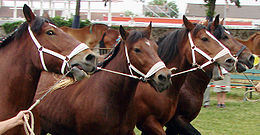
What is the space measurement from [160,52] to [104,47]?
922 cm

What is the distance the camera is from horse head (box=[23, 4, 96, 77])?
3.40 metres

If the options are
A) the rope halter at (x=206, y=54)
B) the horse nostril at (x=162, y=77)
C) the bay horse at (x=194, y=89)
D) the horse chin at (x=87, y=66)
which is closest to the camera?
the horse chin at (x=87, y=66)

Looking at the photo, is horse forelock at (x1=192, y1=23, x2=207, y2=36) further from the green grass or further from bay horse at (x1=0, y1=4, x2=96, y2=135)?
the green grass

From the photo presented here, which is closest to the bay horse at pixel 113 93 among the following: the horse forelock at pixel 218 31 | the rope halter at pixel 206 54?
the rope halter at pixel 206 54

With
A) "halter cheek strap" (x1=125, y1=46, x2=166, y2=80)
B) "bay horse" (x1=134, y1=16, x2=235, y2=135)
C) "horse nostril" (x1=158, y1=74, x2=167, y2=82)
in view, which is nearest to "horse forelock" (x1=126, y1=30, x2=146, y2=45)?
"halter cheek strap" (x1=125, y1=46, x2=166, y2=80)

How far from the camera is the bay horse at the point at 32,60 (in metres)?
3.40

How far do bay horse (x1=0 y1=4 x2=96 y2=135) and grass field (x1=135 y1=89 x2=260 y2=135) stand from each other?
13.7ft

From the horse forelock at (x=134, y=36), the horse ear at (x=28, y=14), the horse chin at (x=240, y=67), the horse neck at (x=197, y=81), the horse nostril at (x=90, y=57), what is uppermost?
the horse ear at (x=28, y=14)

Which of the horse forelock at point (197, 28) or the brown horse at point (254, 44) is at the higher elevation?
the horse forelock at point (197, 28)

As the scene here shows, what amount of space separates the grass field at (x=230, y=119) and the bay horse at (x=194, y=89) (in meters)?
1.86

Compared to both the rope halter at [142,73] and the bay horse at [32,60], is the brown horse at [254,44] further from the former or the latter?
the bay horse at [32,60]

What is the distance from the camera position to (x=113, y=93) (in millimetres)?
4438

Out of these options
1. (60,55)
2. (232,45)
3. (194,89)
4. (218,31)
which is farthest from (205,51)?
(60,55)

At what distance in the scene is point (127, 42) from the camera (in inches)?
178
